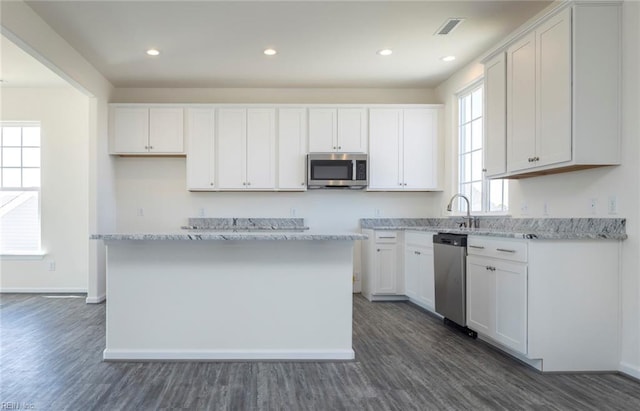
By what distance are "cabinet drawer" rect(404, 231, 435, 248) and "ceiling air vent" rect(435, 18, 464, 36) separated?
193 centimetres

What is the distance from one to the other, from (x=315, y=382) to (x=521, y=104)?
257 cm

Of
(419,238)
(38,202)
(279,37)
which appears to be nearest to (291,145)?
(279,37)

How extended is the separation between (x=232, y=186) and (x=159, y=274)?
2.42m

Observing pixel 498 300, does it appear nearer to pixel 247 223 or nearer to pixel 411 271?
pixel 411 271

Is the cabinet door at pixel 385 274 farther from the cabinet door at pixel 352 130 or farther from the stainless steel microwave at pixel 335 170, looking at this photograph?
the cabinet door at pixel 352 130

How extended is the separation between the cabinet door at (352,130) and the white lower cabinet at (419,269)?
4.19ft

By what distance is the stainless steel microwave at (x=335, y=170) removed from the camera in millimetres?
5227

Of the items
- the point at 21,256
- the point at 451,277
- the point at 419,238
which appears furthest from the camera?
the point at 21,256

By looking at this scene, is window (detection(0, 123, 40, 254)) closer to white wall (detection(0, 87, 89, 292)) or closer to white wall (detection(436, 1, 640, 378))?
white wall (detection(0, 87, 89, 292))

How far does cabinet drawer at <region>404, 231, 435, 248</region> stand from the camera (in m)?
4.38

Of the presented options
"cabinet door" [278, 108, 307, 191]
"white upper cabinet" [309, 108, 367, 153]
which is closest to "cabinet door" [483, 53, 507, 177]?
"white upper cabinet" [309, 108, 367, 153]

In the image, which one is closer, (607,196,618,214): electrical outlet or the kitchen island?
(607,196,618,214): electrical outlet

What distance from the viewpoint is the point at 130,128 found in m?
5.29

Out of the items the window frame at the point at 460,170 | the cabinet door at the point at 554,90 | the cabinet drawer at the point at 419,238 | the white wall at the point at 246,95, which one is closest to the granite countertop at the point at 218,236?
the cabinet door at the point at 554,90
